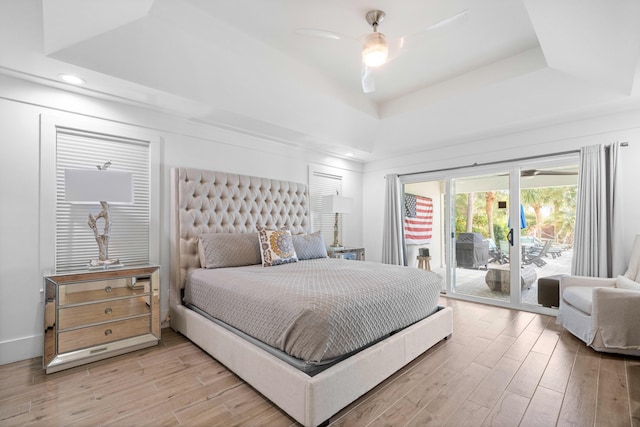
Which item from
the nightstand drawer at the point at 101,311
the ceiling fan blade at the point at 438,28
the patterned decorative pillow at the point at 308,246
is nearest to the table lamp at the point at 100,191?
the nightstand drawer at the point at 101,311

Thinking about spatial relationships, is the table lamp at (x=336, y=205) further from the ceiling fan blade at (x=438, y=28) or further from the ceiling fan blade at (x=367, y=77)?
the ceiling fan blade at (x=438, y=28)

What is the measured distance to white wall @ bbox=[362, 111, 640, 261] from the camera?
3.20 m

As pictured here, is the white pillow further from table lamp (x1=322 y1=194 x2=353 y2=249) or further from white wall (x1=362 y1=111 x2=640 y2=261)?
table lamp (x1=322 y1=194 x2=353 y2=249)

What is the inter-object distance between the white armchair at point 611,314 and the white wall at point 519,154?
0.73 m

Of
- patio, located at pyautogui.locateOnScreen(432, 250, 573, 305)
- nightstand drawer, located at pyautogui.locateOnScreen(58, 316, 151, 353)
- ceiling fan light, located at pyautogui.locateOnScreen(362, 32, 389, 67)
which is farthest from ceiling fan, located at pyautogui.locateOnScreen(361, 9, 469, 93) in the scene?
patio, located at pyautogui.locateOnScreen(432, 250, 573, 305)

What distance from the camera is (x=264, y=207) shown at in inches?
157

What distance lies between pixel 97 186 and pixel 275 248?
5.65ft

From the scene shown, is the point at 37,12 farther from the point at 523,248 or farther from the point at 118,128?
the point at 523,248

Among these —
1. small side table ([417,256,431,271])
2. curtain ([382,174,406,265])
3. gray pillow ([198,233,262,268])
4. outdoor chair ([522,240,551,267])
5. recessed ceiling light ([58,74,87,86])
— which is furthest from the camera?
small side table ([417,256,431,271])

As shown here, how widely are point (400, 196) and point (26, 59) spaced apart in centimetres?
470

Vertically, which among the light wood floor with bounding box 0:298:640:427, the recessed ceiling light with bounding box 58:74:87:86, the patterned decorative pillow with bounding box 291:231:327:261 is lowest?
the light wood floor with bounding box 0:298:640:427

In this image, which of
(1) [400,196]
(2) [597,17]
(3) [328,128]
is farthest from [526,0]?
(1) [400,196]

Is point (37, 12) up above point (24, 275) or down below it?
above

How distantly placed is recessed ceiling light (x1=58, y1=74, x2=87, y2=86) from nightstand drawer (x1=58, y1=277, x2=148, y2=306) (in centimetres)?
172
